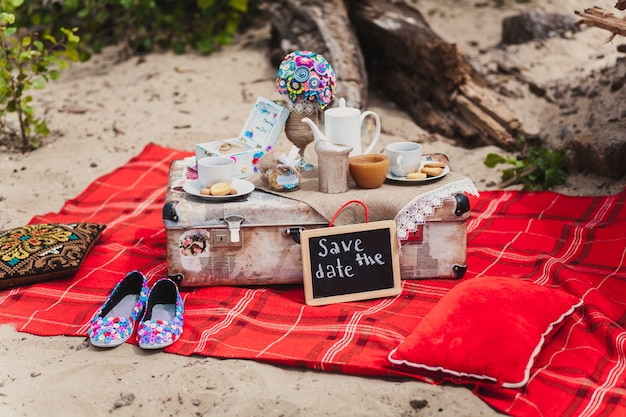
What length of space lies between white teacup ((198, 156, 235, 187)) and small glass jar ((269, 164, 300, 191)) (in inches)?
7.6

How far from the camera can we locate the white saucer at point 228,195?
11.7ft

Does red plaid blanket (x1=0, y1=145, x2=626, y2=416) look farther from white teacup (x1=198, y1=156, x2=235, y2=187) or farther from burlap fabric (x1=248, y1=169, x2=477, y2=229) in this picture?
white teacup (x1=198, y1=156, x2=235, y2=187)

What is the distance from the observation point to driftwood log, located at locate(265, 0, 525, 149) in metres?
5.74

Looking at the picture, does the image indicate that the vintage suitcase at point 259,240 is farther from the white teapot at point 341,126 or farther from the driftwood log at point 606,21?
the driftwood log at point 606,21

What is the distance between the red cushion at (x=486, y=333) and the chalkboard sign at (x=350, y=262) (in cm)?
39

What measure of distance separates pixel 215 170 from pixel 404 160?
89cm

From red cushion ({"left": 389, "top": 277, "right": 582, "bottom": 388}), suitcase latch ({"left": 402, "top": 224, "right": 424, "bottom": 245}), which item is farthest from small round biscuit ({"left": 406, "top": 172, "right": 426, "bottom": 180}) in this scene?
red cushion ({"left": 389, "top": 277, "right": 582, "bottom": 388})

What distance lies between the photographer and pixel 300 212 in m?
3.56

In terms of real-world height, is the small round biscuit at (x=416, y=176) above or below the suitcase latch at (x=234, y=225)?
above

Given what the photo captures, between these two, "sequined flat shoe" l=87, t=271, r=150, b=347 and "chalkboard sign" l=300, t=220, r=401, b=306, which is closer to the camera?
"sequined flat shoe" l=87, t=271, r=150, b=347

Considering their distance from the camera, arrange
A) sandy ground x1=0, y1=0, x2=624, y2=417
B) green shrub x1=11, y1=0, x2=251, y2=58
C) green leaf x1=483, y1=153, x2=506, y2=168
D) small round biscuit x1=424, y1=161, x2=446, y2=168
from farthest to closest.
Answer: green shrub x1=11, y1=0, x2=251, y2=58
green leaf x1=483, y1=153, x2=506, y2=168
small round biscuit x1=424, y1=161, x2=446, y2=168
sandy ground x1=0, y1=0, x2=624, y2=417

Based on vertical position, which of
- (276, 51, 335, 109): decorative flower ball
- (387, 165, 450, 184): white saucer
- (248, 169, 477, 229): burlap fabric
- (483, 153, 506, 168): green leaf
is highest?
(276, 51, 335, 109): decorative flower ball

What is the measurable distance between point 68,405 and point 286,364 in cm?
83

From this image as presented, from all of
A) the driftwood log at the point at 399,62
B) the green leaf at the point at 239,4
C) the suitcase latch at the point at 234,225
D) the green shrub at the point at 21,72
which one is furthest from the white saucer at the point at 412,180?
the green leaf at the point at 239,4
